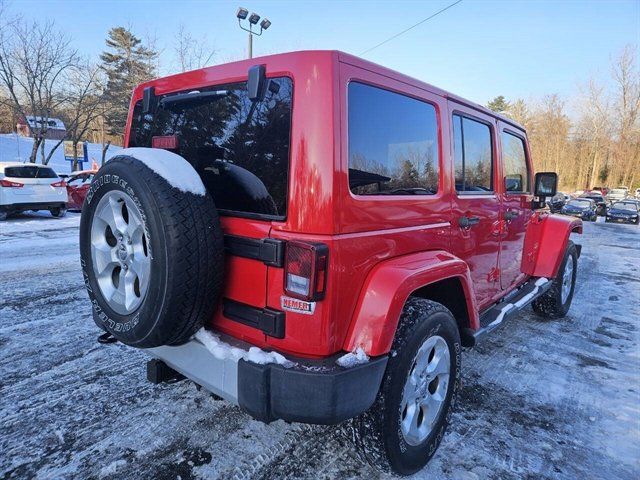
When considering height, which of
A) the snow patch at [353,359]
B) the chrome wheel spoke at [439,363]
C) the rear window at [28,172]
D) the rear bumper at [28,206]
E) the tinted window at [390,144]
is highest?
the rear window at [28,172]

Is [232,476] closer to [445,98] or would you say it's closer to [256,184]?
[256,184]

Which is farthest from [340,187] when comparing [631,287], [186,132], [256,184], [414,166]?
[631,287]

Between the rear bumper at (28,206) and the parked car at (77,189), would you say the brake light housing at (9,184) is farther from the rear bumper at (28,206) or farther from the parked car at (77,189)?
the parked car at (77,189)

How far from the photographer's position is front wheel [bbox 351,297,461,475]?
2072mm

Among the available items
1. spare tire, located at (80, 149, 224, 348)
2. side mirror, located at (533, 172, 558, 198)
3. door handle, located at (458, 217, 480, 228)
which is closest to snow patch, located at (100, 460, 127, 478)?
spare tire, located at (80, 149, 224, 348)

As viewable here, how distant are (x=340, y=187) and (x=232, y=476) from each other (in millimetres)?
1600

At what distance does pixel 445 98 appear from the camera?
108 inches

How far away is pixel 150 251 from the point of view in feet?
6.22

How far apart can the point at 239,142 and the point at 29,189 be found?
38.7 feet

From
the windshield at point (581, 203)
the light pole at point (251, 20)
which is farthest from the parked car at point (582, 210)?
the light pole at point (251, 20)

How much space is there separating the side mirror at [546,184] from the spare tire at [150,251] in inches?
141

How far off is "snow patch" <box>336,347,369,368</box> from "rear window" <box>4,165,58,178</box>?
1255cm

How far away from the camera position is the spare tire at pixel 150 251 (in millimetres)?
1869

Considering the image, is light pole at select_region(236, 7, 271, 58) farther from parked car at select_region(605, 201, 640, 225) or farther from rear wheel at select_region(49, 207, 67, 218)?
parked car at select_region(605, 201, 640, 225)
